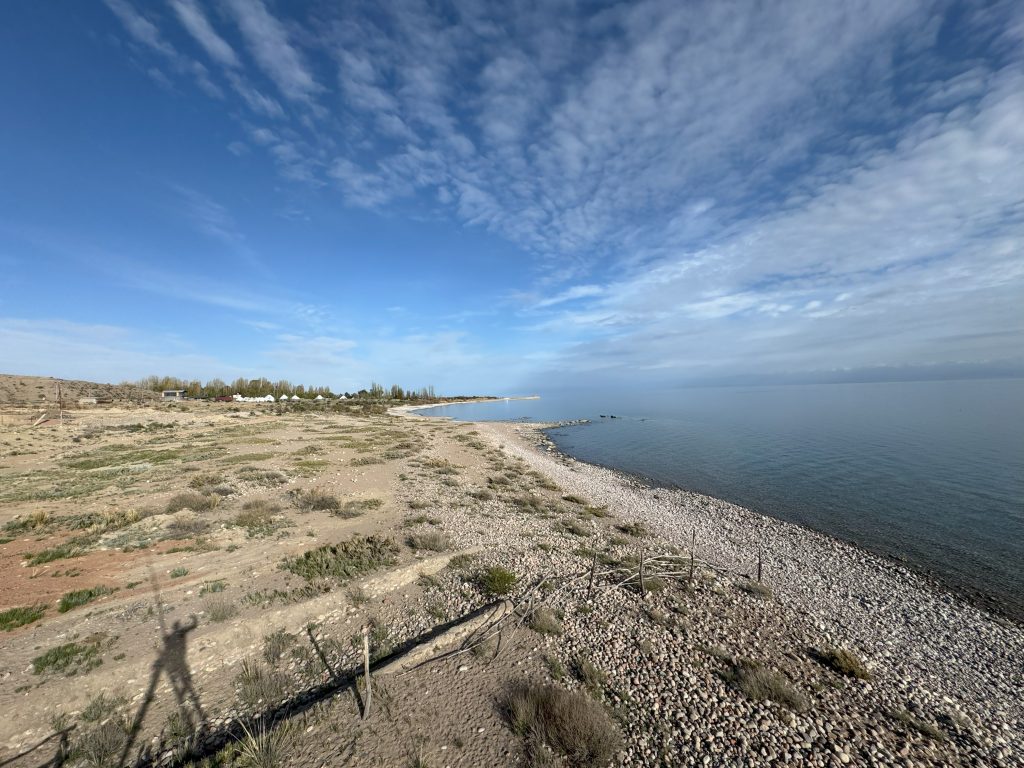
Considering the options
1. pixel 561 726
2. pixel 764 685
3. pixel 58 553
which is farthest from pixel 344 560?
pixel 764 685

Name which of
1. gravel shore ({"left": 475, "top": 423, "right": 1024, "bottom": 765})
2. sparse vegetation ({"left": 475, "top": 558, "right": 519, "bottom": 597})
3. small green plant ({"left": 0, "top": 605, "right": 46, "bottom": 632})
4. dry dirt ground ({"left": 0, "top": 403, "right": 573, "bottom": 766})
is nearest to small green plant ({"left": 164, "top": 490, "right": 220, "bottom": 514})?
dry dirt ground ({"left": 0, "top": 403, "right": 573, "bottom": 766})

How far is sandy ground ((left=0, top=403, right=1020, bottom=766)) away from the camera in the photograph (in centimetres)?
801

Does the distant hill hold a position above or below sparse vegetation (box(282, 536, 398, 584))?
above

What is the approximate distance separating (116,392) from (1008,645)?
444ft

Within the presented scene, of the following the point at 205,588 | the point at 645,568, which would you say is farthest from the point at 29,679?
the point at 645,568

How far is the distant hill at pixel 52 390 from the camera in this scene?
74.2 metres

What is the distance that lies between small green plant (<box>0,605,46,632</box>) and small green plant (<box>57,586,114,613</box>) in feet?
1.34

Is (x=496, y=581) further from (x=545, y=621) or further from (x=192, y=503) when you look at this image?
(x=192, y=503)

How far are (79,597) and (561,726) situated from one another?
605 inches

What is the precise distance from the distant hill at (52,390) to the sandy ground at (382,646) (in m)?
80.5

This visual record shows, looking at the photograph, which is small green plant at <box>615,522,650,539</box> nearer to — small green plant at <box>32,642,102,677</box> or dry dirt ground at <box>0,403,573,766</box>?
dry dirt ground at <box>0,403,573,766</box>

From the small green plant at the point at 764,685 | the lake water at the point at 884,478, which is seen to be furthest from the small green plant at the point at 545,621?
the lake water at the point at 884,478

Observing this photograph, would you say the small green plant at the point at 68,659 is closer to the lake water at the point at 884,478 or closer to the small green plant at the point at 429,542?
the small green plant at the point at 429,542

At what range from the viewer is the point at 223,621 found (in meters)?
11.4
